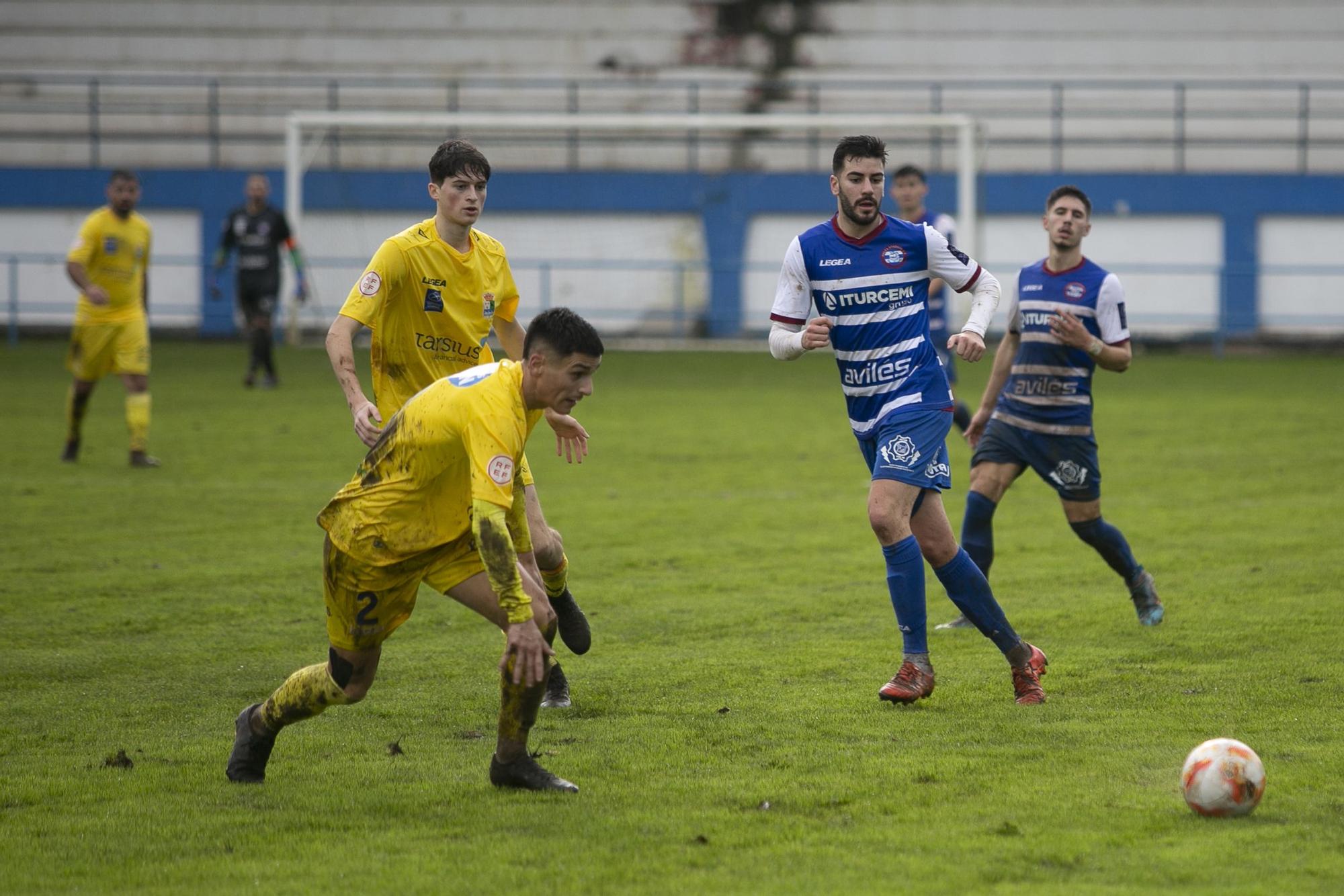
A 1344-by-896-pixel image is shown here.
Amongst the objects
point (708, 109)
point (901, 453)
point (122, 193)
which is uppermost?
point (708, 109)

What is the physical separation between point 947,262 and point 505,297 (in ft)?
5.86

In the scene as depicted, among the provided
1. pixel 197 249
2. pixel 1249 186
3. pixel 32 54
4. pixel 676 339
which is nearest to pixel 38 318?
pixel 197 249

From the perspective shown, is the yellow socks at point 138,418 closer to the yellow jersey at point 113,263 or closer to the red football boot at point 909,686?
the yellow jersey at point 113,263

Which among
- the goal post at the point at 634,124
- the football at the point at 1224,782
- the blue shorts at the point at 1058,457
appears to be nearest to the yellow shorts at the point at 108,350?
the blue shorts at the point at 1058,457

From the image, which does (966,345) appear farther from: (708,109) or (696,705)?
(708,109)

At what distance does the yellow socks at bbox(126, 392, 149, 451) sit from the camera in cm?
1244

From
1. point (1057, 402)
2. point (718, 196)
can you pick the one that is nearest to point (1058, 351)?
point (1057, 402)

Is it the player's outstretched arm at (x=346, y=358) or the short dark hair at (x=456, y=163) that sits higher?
the short dark hair at (x=456, y=163)

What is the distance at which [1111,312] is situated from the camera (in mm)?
7125

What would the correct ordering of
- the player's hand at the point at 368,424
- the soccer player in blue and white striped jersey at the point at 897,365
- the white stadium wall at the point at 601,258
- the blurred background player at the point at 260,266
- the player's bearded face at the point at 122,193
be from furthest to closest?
the white stadium wall at the point at 601,258 → the blurred background player at the point at 260,266 → the player's bearded face at the point at 122,193 → the soccer player in blue and white striped jersey at the point at 897,365 → the player's hand at the point at 368,424

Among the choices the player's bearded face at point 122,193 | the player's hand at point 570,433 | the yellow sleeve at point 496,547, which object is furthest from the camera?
the player's bearded face at point 122,193

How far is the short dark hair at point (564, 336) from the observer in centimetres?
433

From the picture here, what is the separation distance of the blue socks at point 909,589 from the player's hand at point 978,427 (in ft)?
5.51

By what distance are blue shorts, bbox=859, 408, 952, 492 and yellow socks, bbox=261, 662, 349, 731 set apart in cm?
223
